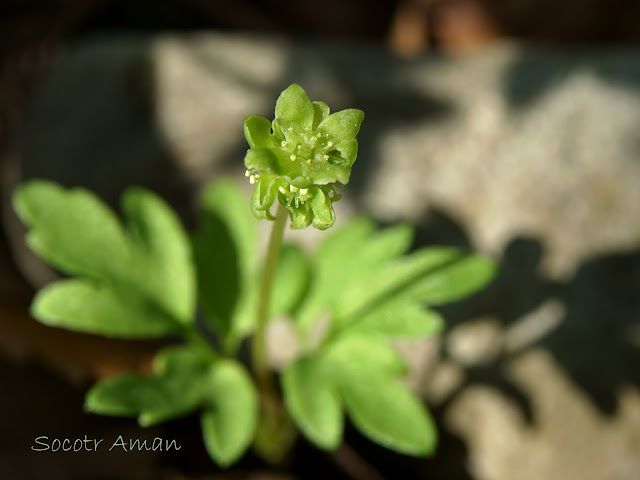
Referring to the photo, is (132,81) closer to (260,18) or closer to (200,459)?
(260,18)

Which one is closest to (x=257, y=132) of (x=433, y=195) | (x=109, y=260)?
(x=109, y=260)

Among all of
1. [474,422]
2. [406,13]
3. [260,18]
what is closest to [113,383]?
[474,422]

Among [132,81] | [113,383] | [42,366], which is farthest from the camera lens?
[132,81]

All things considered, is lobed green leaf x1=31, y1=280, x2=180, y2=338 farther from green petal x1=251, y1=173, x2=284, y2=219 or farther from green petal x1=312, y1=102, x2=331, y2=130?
green petal x1=312, y1=102, x2=331, y2=130

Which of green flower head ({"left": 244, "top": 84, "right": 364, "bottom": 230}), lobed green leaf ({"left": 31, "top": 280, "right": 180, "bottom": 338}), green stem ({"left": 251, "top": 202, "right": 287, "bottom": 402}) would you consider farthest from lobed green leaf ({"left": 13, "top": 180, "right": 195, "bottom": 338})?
green flower head ({"left": 244, "top": 84, "right": 364, "bottom": 230})

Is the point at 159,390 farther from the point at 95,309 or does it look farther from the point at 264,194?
the point at 264,194

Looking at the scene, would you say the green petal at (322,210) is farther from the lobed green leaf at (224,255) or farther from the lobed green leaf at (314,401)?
the lobed green leaf at (224,255)
